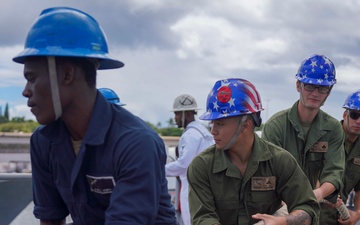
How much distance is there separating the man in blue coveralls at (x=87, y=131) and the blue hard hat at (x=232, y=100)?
108 cm

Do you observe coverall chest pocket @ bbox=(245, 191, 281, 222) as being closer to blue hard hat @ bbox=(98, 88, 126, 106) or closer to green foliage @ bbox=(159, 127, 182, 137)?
blue hard hat @ bbox=(98, 88, 126, 106)

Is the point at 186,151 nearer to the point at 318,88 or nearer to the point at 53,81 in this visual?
the point at 318,88

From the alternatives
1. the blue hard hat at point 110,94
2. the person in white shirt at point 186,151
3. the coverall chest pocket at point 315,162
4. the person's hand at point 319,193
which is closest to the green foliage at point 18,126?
the person in white shirt at point 186,151

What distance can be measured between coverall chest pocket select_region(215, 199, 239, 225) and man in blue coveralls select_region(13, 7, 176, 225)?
105 cm

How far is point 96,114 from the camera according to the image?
252 centimetres

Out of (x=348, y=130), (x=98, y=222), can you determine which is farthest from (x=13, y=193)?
(x=98, y=222)

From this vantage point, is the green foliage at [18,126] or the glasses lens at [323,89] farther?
the green foliage at [18,126]

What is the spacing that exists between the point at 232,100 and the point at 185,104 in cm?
398

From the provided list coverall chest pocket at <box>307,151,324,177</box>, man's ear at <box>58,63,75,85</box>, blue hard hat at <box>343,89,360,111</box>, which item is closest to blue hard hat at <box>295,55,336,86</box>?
coverall chest pocket at <box>307,151,324,177</box>

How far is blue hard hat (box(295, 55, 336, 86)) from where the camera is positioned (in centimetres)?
466

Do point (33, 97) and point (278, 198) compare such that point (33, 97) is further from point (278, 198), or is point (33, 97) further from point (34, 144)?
point (278, 198)

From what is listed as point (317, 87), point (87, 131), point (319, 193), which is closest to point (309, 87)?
point (317, 87)

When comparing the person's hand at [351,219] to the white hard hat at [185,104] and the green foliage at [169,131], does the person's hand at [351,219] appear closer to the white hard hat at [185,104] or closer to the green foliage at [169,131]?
the white hard hat at [185,104]

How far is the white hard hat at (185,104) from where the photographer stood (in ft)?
24.9
